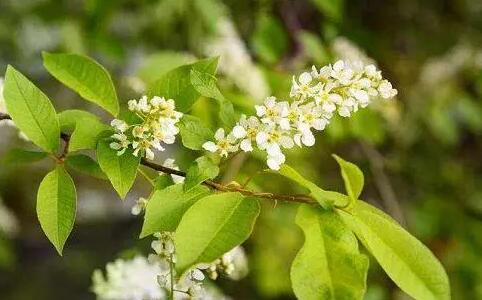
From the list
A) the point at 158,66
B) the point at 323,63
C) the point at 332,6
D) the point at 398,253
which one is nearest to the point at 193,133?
the point at 398,253

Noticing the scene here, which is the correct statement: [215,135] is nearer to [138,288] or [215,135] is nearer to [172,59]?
[138,288]

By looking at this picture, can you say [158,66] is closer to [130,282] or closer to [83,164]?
[130,282]

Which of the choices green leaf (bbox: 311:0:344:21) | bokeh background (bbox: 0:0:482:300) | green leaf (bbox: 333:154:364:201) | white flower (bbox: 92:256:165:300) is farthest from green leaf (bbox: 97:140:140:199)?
green leaf (bbox: 311:0:344:21)

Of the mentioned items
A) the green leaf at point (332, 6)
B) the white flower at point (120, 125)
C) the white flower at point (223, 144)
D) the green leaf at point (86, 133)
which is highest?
the green leaf at point (332, 6)

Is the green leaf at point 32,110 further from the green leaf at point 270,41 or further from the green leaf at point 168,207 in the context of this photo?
the green leaf at point 270,41

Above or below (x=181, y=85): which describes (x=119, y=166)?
below

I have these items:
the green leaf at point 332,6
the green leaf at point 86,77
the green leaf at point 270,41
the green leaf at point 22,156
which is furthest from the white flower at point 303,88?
the green leaf at point 332,6

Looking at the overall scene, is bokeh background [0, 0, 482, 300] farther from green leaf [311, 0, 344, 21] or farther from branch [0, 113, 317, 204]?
branch [0, 113, 317, 204]
